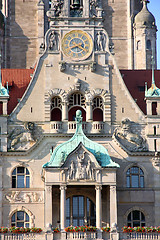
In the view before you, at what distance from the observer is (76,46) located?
61.8 m

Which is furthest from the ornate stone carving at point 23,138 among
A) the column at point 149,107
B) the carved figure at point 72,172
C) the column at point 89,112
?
the column at point 149,107

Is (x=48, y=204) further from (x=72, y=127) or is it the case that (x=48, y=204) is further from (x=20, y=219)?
(x=72, y=127)

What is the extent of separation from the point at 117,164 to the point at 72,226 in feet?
15.6

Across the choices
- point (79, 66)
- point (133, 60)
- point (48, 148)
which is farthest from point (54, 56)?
point (133, 60)

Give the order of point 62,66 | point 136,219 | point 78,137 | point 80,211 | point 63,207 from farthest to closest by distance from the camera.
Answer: point 62,66, point 136,219, point 80,211, point 78,137, point 63,207

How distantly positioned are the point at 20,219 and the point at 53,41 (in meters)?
11.8

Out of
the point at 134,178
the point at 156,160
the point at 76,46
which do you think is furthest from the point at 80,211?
the point at 76,46

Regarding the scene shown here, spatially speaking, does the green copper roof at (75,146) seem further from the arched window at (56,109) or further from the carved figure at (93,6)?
the carved figure at (93,6)

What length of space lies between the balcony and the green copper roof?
4.94 ft

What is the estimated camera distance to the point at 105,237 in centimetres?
5659

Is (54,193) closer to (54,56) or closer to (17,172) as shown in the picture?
(17,172)

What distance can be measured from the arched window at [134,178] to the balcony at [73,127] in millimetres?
3000

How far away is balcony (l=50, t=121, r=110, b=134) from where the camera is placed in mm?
60500

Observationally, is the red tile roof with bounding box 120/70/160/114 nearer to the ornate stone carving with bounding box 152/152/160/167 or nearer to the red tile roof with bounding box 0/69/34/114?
the ornate stone carving with bounding box 152/152/160/167
